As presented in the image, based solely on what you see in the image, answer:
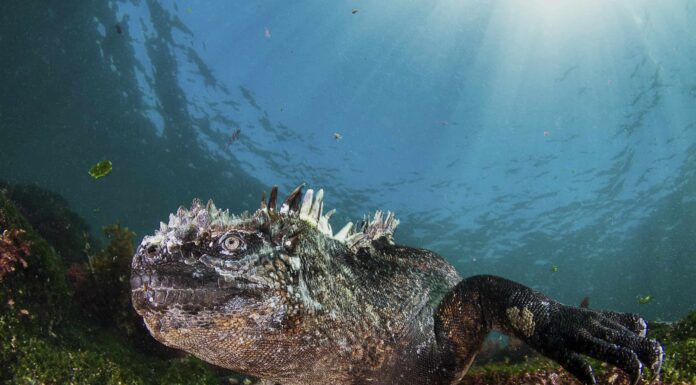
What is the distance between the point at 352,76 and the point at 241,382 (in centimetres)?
2726

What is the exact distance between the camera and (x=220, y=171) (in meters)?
35.7

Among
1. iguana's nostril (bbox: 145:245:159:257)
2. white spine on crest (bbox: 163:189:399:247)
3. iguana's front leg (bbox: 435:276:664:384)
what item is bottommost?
iguana's front leg (bbox: 435:276:664:384)

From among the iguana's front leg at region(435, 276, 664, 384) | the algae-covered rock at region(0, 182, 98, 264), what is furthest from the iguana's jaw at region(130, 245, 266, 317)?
the algae-covered rock at region(0, 182, 98, 264)

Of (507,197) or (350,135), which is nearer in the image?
(350,135)

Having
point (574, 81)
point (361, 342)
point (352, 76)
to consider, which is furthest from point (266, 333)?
point (574, 81)

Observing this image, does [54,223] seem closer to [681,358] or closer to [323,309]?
[323,309]

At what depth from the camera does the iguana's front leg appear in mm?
1939

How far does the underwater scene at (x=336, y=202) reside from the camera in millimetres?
2090

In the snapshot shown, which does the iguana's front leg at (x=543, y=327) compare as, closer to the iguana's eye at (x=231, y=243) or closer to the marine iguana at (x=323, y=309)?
the marine iguana at (x=323, y=309)

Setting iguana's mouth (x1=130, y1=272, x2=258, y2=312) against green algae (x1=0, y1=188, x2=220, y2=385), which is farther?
green algae (x1=0, y1=188, x2=220, y2=385)

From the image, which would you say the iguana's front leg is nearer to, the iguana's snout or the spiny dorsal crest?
the spiny dorsal crest

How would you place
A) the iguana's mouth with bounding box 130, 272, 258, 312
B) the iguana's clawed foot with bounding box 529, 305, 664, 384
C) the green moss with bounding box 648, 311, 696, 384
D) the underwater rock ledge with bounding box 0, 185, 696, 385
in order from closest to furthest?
1. the iguana's mouth with bounding box 130, 272, 258, 312
2. the iguana's clawed foot with bounding box 529, 305, 664, 384
3. the green moss with bounding box 648, 311, 696, 384
4. the underwater rock ledge with bounding box 0, 185, 696, 385

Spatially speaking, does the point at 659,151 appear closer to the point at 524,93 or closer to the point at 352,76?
the point at 524,93

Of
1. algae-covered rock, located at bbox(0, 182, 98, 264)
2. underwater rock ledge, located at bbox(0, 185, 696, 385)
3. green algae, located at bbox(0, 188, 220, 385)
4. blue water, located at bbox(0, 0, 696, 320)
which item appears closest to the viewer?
underwater rock ledge, located at bbox(0, 185, 696, 385)
